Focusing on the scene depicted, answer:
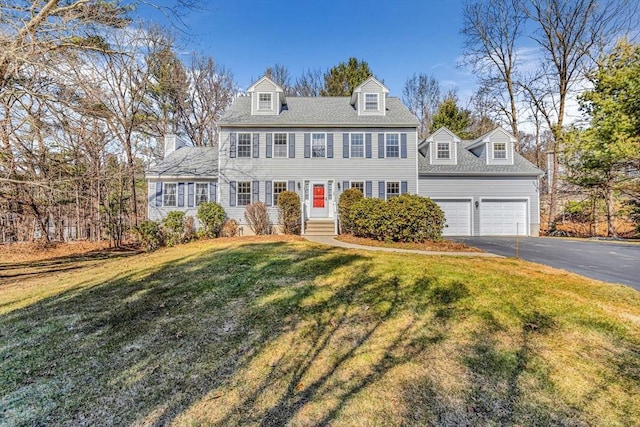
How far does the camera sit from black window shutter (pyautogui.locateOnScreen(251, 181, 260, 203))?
1567 cm

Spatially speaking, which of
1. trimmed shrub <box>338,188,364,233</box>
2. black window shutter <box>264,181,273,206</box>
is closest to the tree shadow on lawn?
trimmed shrub <box>338,188,364,233</box>

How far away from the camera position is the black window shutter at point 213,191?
16.2 meters

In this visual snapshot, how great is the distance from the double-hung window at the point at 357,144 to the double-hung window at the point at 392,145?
1302mm

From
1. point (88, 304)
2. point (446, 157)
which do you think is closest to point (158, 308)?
point (88, 304)

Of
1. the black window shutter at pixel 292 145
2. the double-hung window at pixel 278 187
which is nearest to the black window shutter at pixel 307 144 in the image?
the black window shutter at pixel 292 145

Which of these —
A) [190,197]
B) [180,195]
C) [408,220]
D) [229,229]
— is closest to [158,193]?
[180,195]

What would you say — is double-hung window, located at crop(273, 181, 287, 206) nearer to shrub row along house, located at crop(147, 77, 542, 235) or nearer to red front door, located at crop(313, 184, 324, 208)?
shrub row along house, located at crop(147, 77, 542, 235)

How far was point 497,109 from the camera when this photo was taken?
73.8 feet

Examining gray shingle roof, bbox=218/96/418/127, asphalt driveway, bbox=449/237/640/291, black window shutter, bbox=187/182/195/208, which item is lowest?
asphalt driveway, bbox=449/237/640/291

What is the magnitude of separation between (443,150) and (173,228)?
559 inches

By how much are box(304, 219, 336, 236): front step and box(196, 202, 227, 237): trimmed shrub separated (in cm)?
401

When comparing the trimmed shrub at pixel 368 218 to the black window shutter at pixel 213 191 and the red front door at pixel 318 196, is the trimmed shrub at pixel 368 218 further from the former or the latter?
the black window shutter at pixel 213 191

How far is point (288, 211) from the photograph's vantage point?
14.2m

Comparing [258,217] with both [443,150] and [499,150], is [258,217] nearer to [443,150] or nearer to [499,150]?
[443,150]
